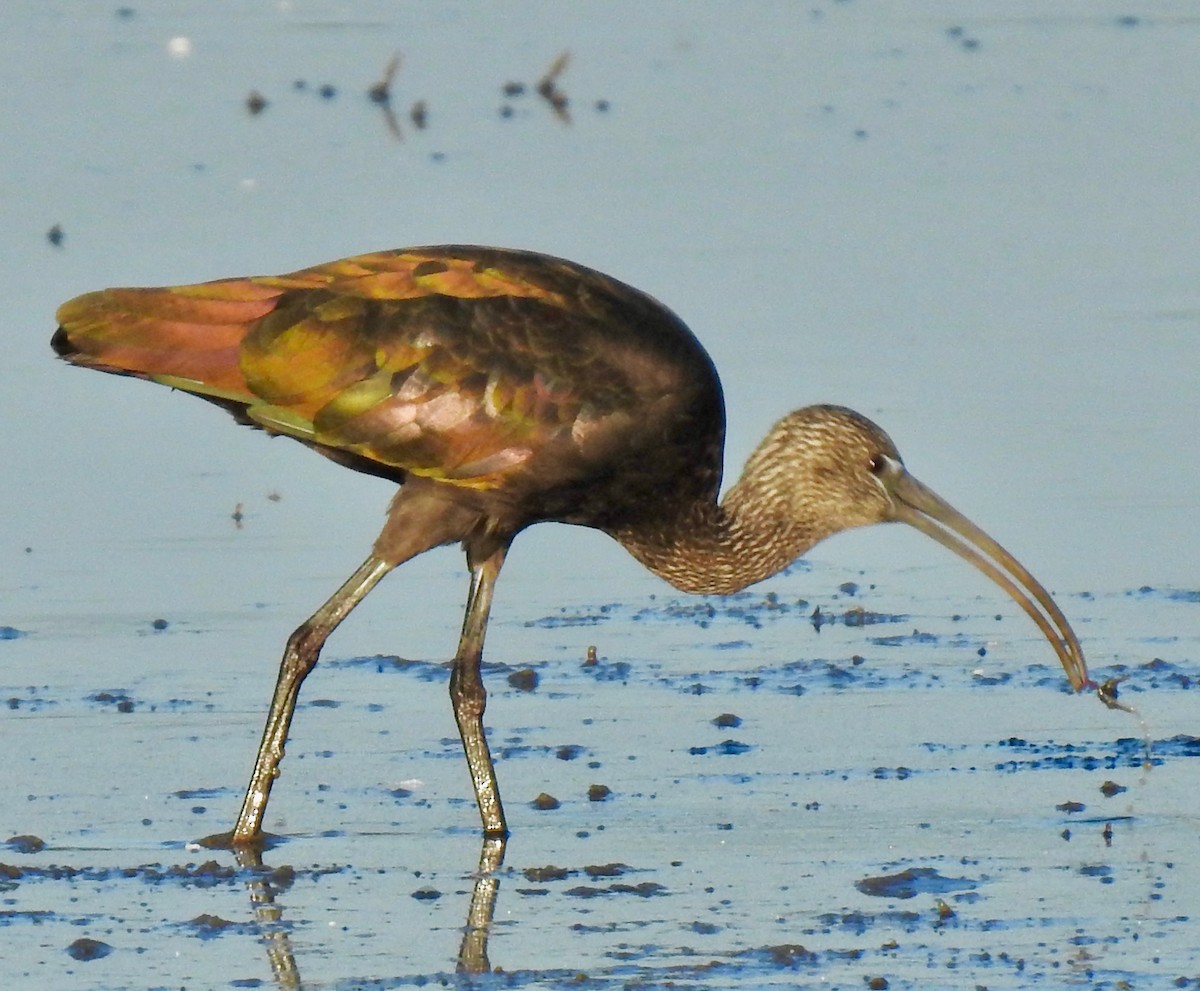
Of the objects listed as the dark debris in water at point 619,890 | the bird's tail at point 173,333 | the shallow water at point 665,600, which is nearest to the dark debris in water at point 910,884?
the shallow water at point 665,600

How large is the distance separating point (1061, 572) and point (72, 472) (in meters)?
3.72

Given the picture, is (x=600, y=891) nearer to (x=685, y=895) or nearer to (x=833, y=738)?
(x=685, y=895)

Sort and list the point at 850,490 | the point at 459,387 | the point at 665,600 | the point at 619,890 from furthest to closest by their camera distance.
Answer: the point at 665,600
the point at 850,490
the point at 459,387
the point at 619,890

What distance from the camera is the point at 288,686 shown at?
8.22 meters

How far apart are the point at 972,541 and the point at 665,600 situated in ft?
5.52

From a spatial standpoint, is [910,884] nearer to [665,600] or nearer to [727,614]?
[727,614]

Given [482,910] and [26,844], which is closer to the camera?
[482,910]

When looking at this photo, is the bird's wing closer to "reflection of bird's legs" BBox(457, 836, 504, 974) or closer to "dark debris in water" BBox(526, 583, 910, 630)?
"reflection of bird's legs" BBox(457, 836, 504, 974)

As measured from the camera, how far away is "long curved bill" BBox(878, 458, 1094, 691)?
28.3 feet

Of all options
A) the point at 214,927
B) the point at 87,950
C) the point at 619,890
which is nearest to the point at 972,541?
the point at 619,890

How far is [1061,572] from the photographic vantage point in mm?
10156

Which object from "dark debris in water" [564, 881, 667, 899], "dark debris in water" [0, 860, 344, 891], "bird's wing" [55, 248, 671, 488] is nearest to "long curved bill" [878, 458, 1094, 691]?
"bird's wing" [55, 248, 671, 488]

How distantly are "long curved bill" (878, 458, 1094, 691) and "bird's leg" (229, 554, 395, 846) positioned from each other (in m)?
1.48

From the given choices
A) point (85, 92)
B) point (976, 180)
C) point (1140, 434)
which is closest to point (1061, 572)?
point (1140, 434)
